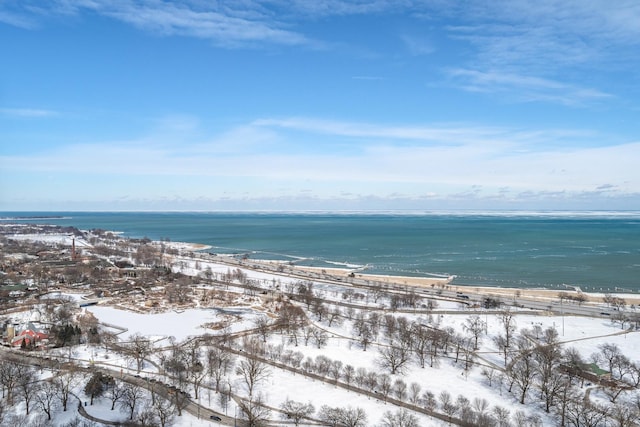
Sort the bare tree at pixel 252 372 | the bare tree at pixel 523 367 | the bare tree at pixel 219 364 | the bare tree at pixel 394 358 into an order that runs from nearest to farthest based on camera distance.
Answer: the bare tree at pixel 523 367
the bare tree at pixel 252 372
the bare tree at pixel 219 364
the bare tree at pixel 394 358

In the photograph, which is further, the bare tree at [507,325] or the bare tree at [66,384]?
the bare tree at [507,325]

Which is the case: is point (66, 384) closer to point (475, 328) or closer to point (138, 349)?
point (138, 349)

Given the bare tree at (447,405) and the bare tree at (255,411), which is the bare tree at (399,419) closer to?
the bare tree at (447,405)

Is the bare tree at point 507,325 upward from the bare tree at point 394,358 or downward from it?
upward

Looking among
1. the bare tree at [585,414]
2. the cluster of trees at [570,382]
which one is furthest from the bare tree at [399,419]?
the bare tree at [585,414]

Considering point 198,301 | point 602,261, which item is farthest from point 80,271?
point 602,261

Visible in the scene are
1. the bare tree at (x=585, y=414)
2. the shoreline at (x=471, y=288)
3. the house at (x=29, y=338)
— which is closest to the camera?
the bare tree at (x=585, y=414)

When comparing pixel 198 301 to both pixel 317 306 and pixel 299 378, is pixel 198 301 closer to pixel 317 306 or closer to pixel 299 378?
pixel 317 306

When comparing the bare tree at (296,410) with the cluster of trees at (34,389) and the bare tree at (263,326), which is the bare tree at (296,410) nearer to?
the bare tree at (263,326)

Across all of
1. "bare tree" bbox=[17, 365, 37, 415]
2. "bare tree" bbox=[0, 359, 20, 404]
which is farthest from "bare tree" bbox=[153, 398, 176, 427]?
"bare tree" bbox=[0, 359, 20, 404]

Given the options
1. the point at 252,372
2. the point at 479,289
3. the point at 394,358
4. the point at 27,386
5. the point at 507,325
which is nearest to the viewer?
the point at 27,386

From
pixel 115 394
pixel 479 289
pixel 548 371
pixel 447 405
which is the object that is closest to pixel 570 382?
pixel 548 371
